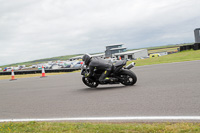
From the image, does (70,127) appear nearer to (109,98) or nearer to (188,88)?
(109,98)

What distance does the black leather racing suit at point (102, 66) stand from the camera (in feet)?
28.3

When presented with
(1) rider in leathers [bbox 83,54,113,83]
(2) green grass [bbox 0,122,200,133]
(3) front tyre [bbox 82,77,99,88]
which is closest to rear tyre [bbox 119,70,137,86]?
(1) rider in leathers [bbox 83,54,113,83]

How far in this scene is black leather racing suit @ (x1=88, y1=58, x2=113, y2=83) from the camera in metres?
8.62

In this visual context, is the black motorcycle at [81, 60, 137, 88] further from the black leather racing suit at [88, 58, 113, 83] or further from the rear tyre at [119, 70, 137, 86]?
Answer: the black leather racing suit at [88, 58, 113, 83]

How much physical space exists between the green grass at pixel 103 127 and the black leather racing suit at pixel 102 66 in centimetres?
408

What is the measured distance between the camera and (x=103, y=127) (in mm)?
4113

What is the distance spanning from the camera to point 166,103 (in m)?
5.43

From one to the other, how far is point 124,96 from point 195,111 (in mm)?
2548

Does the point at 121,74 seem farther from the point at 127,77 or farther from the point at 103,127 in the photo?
the point at 103,127

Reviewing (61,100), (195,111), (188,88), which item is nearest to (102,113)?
(195,111)

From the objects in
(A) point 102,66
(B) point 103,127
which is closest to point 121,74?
(A) point 102,66

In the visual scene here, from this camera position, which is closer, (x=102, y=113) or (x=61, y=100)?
(x=102, y=113)

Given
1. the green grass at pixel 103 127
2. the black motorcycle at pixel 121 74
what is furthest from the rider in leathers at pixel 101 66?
the green grass at pixel 103 127

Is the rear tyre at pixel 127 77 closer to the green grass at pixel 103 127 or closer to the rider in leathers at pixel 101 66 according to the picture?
the rider in leathers at pixel 101 66
